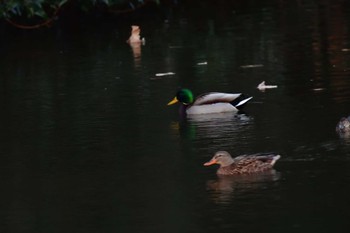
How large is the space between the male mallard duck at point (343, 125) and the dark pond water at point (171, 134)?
Result: 16 cm

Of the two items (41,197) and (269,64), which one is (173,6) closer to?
(269,64)

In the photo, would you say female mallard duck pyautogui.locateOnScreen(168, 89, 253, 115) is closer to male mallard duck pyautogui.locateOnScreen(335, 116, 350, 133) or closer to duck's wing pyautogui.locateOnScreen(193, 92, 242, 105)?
duck's wing pyautogui.locateOnScreen(193, 92, 242, 105)

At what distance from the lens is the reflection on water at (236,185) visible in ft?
Answer: 50.0

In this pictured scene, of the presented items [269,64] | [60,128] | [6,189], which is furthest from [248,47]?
[6,189]

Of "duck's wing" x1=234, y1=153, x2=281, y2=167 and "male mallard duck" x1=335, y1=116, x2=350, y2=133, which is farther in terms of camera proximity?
"male mallard duck" x1=335, y1=116, x2=350, y2=133

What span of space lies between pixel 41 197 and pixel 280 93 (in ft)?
25.7

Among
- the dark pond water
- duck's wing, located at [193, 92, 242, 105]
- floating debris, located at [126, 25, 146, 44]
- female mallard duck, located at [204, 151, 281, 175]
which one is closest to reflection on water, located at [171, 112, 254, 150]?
the dark pond water

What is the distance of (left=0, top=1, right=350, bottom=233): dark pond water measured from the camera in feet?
48.1

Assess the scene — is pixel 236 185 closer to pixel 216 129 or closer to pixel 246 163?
pixel 246 163

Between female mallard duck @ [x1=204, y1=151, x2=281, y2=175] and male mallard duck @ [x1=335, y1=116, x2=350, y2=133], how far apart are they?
81.4 inches

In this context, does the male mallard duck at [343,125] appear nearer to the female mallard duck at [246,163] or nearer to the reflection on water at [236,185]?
the female mallard duck at [246,163]

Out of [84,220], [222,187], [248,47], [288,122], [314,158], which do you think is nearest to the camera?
A: [84,220]

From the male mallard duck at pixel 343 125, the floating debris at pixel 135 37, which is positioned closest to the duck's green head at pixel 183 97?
the male mallard duck at pixel 343 125

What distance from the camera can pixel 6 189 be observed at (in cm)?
1639
